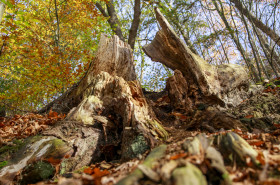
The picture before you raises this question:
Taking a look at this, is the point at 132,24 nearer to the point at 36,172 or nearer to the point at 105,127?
the point at 105,127

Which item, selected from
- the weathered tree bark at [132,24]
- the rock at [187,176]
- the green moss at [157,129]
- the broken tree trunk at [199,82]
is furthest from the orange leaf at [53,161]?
the weathered tree bark at [132,24]

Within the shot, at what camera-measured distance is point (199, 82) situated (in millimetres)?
4281

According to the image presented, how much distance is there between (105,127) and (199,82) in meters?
2.65

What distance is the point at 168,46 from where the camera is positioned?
5016 mm

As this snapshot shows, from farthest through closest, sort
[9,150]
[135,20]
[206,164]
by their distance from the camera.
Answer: [135,20] → [9,150] → [206,164]

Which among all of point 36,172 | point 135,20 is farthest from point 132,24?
point 36,172

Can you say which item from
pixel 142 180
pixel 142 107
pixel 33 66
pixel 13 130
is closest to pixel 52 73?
pixel 33 66

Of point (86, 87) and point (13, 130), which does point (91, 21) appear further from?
point (13, 130)

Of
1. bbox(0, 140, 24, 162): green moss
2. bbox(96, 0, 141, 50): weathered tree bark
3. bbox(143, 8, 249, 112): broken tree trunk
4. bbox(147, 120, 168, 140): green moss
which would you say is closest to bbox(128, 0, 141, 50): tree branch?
bbox(96, 0, 141, 50): weathered tree bark

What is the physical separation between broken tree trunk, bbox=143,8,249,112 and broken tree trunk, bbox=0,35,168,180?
1.17m

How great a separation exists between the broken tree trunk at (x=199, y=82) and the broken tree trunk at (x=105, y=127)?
3.82ft

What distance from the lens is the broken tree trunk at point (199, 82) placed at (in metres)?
4.15

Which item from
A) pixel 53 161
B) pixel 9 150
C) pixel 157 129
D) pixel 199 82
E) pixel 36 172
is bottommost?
pixel 36 172

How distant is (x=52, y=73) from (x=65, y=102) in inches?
118
